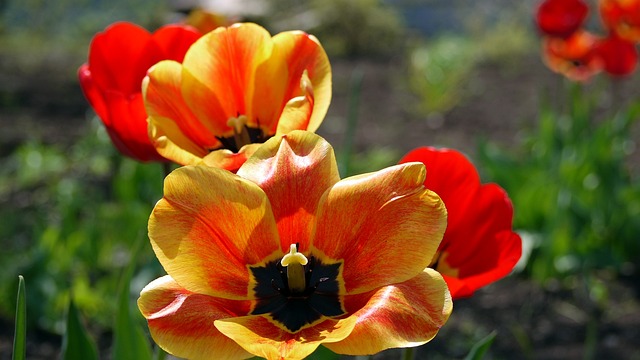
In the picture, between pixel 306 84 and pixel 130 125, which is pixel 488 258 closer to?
pixel 306 84

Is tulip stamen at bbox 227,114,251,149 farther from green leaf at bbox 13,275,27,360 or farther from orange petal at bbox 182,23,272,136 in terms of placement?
green leaf at bbox 13,275,27,360

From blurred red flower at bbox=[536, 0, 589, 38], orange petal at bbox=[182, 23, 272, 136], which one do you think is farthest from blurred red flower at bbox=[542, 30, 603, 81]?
orange petal at bbox=[182, 23, 272, 136]

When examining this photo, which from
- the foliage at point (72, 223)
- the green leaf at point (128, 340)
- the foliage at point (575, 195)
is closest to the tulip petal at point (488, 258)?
the green leaf at point (128, 340)

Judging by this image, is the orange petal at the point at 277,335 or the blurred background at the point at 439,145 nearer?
the orange petal at the point at 277,335

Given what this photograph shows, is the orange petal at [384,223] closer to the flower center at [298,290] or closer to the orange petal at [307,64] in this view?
the flower center at [298,290]

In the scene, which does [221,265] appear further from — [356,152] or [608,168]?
[356,152]

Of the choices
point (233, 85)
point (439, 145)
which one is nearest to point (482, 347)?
point (233, 85)

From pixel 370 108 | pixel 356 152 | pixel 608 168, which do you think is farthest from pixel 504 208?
pixel 370 108

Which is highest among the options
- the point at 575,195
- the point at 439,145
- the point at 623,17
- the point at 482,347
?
the point at 482,347
